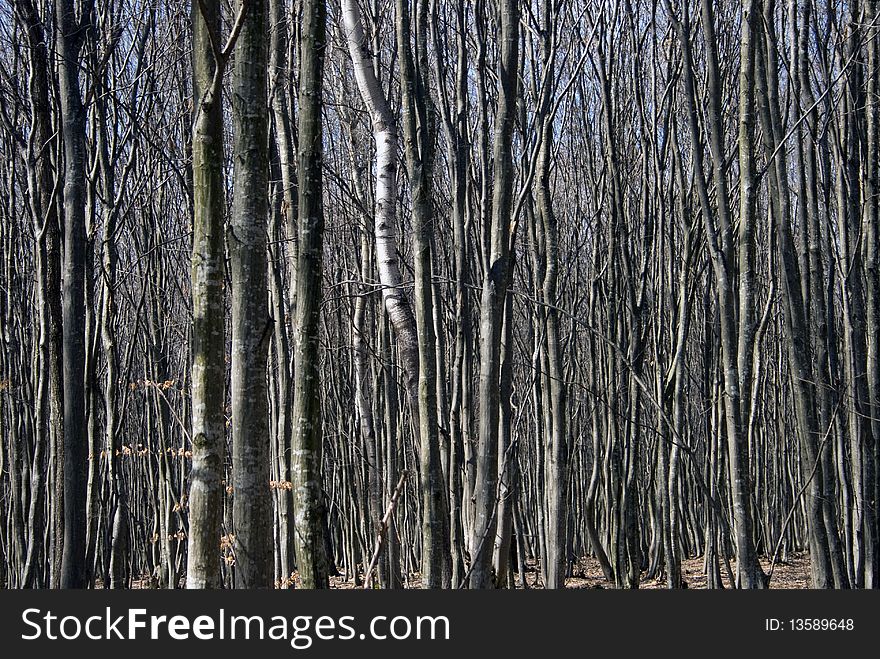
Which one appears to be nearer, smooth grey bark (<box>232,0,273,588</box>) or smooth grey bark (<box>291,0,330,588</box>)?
smooth grey bark (<box>232,0,273,588</box>)

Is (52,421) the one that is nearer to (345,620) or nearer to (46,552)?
(345,620)

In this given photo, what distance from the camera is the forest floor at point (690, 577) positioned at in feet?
31.3

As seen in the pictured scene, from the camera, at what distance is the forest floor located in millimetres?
9547

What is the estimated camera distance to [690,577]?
10.6 metres

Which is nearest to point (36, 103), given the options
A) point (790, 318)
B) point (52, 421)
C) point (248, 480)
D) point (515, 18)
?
point (52, 421)

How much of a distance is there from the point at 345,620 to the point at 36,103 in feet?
14.7

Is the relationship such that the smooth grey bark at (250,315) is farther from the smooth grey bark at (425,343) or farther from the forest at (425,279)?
the smooth grey bark at (425,343)

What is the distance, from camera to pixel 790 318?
14.9 feet

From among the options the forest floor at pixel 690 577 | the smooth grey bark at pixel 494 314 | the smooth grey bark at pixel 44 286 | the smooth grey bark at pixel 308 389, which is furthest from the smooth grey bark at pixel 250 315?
the forest floor at pixel 690 577

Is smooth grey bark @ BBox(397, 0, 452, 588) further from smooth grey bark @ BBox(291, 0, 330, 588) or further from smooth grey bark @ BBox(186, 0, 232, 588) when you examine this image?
smooth grey bark @ BBox(186, 0, 232, 588)

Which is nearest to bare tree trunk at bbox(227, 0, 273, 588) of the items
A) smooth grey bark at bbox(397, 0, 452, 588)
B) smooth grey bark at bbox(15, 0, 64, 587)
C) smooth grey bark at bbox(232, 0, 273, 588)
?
smooth grey bark at bbox(232, 0, 273, 588)

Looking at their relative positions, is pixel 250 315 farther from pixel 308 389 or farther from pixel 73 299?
pixel 73 299

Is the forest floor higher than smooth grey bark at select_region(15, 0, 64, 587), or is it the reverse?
smooth grey bark at select_region(15, 0, 64, 587)

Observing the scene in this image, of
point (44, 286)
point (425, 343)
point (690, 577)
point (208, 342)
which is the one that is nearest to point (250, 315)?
point (208, 342)
